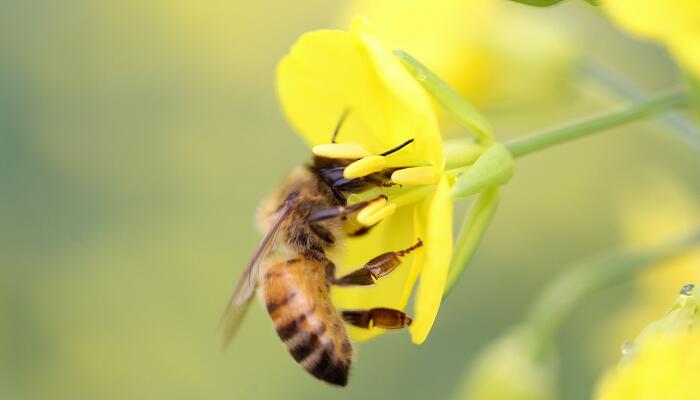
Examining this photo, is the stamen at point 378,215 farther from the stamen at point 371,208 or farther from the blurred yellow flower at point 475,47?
the blurred yellow flower at point 475,47

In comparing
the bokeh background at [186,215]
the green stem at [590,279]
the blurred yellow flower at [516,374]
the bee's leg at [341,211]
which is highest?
the bee's leg at [341,211]

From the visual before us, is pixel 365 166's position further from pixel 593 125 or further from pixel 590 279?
pixel 590 279

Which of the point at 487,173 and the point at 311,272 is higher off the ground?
the point at 487,173

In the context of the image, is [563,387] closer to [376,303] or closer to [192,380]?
[192,380]

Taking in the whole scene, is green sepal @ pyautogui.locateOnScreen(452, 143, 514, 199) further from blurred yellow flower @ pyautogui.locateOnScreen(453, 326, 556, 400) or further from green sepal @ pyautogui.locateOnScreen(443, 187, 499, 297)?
blurred yellow flower @ pyautogui.locateOnScreen(453, 326, 556, 400)

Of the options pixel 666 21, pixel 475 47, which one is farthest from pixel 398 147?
pixel 475 47

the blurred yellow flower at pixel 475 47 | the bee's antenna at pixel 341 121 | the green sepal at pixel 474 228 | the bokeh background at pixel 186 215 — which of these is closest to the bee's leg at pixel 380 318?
the green sepal at pixel 474 228

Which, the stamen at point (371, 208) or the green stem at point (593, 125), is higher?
the green stem at point (593, 125)
